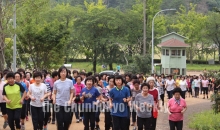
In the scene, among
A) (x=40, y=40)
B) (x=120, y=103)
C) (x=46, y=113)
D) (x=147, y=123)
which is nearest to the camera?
(x=120, y=103)

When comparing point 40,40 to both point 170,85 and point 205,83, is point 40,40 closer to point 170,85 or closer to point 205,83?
point 170,85

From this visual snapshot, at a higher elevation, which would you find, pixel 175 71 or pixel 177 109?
pixel 175 71

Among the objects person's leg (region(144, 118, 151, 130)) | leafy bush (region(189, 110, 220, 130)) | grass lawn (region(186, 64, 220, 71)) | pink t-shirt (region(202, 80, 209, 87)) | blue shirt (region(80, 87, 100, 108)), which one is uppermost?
grass lawn (region(186, 64, 220, 71))

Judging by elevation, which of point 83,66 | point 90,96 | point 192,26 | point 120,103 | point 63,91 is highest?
point 192,26

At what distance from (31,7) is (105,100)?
13.2 m

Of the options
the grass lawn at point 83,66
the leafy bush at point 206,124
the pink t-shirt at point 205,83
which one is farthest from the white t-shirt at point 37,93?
the grass lawn at point 83,66

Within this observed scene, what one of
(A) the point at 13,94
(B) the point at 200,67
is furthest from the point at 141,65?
(B) the point at 200,67

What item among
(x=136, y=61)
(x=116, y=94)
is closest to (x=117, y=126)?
(x=116, y=94)

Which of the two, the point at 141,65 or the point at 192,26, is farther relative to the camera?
the point at 192,26

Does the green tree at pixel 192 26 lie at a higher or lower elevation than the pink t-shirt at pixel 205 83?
higher

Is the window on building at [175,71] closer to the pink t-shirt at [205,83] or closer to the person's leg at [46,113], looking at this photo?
the pink t-shirt at [205,83]

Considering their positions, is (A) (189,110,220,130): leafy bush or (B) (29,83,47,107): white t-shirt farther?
(A) (189,110,220,130): leafy bush

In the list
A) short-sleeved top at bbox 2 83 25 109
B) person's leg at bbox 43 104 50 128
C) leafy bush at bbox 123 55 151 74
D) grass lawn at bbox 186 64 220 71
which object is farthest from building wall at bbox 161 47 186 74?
short-sleeved top at bbox 2 83 25 109

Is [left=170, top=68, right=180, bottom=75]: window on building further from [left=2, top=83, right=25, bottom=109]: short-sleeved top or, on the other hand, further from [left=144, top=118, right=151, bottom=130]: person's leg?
[left=2, top=83, right=25, bottom=109]: short-sleeved top
